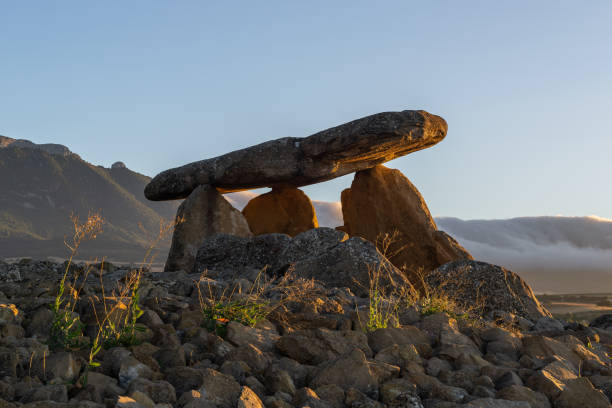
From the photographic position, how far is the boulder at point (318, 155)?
42.0ft

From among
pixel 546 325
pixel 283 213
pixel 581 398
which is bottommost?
pixel 546 325

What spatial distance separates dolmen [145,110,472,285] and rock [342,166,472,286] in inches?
1.0

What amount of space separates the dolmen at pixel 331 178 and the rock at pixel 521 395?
360 inches

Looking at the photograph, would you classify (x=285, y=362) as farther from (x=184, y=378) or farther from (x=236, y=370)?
(x=184, y=378)

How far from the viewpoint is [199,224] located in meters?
15.0

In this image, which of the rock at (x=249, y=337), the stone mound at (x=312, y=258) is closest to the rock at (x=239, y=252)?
the stone mound at (x=312, y=258)

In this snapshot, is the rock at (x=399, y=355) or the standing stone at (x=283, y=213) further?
the standing stone at (x=283, y=213)

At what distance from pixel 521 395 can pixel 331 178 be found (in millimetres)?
11539

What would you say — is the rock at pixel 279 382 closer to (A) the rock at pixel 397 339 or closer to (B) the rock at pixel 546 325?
(A) the rock at pixel 397 339

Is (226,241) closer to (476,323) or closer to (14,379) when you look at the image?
(476,323)

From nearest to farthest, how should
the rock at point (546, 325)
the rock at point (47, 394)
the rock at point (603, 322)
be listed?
the rock at point (47, 394), the rock at point (546, 325), the rock at point (603, 322)

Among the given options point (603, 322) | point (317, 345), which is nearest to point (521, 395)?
point (317, 345)

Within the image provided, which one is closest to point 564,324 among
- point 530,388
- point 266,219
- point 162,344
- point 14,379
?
point 530,388

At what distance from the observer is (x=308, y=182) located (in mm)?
15141
